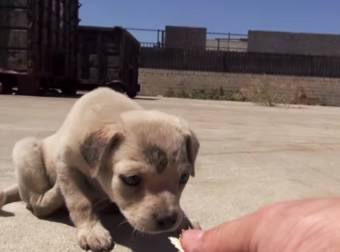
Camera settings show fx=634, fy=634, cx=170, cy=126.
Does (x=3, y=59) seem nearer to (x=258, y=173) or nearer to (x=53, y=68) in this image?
(x=53, y=68)

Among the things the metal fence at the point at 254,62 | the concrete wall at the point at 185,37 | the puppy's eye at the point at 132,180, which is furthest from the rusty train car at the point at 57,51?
the concrete wall at the point at 185,37

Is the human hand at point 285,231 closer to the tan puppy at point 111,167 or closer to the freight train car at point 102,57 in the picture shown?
the tan puppy at point 111,167

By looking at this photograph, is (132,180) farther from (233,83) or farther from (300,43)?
(300,43)

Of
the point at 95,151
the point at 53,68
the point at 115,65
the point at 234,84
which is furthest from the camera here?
the point at 234,84

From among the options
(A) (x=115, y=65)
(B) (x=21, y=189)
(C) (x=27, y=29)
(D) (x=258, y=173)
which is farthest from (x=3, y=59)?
(B) (x=21, y=189)

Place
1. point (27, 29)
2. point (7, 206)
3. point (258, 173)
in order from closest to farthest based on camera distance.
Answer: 1. point (7, 206)
2. point (258, 173)
3. point (27, 29)

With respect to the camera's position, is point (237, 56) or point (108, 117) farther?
point (237, 56)

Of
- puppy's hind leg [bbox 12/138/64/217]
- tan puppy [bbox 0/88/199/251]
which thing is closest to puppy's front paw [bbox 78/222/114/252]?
tan puppy [bbox 0/88/199/251]
